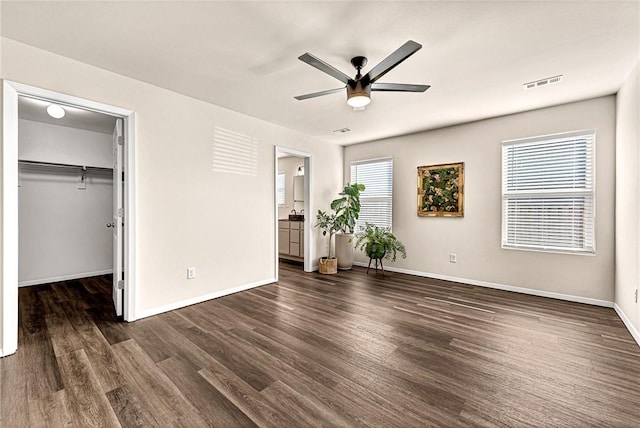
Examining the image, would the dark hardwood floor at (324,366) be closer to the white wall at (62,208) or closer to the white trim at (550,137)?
the white wall at (62,208)

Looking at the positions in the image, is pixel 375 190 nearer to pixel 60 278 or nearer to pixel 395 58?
pixel 395 58

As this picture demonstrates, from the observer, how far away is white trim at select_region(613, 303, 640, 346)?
2516 millimetres

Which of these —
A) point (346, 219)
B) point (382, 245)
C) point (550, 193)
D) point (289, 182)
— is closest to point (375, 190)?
point (346, 219)

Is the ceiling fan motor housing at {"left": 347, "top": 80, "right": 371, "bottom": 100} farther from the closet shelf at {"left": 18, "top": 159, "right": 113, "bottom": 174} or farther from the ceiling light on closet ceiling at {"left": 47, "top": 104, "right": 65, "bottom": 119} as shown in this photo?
the closet shelf at {"left": 18, "top": 159, "right": 113, "bottom": 174}

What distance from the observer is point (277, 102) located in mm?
3557

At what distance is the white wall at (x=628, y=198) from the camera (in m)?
2.59

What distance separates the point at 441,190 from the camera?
4.73 meters

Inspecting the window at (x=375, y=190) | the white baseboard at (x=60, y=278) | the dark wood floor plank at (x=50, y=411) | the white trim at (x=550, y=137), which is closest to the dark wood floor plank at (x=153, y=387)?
the dark wood floor plank at (x=50, y=411)

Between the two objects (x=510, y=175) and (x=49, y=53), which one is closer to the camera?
(x=49, y=53)

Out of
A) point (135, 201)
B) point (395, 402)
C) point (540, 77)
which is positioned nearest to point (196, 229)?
point (135, 201)

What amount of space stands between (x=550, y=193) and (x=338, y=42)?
135 inches

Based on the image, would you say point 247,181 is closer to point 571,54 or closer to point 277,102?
point 277,102

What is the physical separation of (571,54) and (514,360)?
2.60 meters

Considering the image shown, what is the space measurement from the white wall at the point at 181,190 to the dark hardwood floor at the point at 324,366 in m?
0.51
